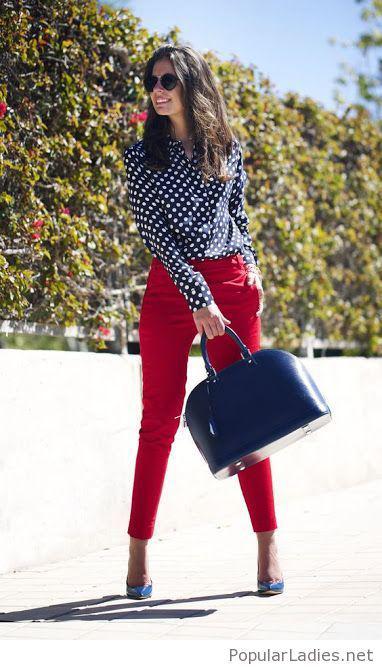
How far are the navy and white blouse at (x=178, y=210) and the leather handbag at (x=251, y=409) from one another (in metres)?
0.38

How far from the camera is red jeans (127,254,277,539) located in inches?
160

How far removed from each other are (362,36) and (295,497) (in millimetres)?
17285

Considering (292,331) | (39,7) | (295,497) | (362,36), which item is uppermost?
(362,36)

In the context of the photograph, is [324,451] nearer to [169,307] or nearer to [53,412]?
[53,412]

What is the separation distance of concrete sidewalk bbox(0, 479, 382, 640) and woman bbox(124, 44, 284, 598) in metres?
0.20

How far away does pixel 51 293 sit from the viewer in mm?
5332

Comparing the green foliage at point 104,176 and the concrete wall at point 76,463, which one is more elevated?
the green foliage at point 104,176

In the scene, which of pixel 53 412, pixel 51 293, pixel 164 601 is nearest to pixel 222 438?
pixel 164 601

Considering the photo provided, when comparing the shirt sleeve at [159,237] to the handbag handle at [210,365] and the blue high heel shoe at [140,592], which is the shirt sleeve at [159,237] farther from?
the blue high heel shoe at [140,592]

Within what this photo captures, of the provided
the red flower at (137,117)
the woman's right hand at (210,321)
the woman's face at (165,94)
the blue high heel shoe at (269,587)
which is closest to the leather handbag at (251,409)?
the woman's right hand at (210,321)

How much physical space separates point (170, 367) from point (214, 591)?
89cm

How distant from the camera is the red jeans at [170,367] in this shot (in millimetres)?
4059

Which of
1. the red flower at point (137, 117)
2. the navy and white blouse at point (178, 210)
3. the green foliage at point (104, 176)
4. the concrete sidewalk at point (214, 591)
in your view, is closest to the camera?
the concrete sidewalk at point (214, 591)

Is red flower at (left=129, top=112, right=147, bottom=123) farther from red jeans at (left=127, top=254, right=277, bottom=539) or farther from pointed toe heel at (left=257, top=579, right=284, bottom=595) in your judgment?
pointed toe heel at (left=257, top=579, right=284, bottom=595)
